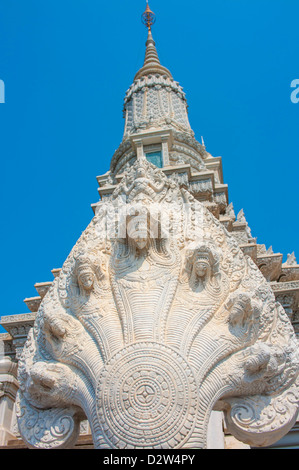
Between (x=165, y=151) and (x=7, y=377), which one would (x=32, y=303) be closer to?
(x=7, y=377)

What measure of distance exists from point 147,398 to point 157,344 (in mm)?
486

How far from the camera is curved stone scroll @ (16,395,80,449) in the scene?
442 centimetres

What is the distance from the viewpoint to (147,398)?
4.12 meters

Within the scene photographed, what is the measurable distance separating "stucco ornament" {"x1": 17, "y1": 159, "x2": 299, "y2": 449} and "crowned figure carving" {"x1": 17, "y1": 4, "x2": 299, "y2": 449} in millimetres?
10

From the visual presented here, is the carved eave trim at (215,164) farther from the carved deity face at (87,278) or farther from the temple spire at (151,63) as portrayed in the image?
the carved deity face at (87,278)

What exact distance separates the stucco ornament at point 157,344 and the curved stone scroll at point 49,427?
10 millimetres

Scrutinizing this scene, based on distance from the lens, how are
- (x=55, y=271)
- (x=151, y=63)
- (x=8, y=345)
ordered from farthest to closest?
(x=151, y=63)
(x=8, y=345)
(x=55, y=271)

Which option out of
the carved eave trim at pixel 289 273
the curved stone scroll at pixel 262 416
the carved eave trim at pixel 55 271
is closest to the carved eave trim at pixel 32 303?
the carved eave trim at pixel 55 271

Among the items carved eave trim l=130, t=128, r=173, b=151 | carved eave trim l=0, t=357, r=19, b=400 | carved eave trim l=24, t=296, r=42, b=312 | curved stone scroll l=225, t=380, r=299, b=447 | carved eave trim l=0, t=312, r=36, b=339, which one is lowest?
curved stone scroll l=225, t=380, r=299, b=447

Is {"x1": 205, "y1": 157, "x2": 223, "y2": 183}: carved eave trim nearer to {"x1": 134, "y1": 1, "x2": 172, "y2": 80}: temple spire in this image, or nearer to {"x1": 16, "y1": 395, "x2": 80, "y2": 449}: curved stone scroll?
{"x1": 134, "y1": 1, "x2": 172, "y2": 80}: temple spire

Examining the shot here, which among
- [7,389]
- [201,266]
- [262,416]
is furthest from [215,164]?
[262,416]

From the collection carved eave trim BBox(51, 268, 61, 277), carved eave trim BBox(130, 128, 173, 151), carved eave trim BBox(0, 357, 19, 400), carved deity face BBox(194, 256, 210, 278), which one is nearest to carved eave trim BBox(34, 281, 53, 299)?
carved eave trim BBox(51, 268, 61, 277)

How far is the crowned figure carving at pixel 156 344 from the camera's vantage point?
13.6 ft
